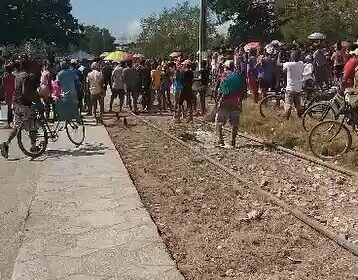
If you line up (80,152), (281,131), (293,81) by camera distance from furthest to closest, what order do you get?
1. (293,81)
2. (281,131)
3. (80,152)

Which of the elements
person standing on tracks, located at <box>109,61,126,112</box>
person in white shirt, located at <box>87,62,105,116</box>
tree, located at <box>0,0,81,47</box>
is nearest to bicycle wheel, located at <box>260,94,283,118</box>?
person in white shirt, located at <box>87,62,105,116</box>

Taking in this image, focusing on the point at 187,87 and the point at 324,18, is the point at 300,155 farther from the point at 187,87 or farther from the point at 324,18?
the point at 324,18

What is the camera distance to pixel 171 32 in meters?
65.7

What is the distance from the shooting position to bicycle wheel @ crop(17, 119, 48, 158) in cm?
1238

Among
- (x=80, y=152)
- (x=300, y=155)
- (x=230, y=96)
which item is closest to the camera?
(x=300, y=155)

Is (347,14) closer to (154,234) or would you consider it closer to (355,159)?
(355,159)

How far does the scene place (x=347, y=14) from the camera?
1468 inches

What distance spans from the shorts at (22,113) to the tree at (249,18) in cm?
4693

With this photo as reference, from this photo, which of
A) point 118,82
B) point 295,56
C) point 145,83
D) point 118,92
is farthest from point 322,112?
point 145,83

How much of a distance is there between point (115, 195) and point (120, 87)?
14.3 m

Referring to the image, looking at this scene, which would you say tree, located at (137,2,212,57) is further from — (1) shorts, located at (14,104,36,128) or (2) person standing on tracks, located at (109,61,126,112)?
(1) shorts, located at (14,104,36,128)

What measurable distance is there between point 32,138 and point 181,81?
25.4 feet

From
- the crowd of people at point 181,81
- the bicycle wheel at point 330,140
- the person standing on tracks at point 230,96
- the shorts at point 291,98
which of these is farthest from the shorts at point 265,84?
the bicycle wheel at point 330,140

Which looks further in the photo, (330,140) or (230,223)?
(330,140)
